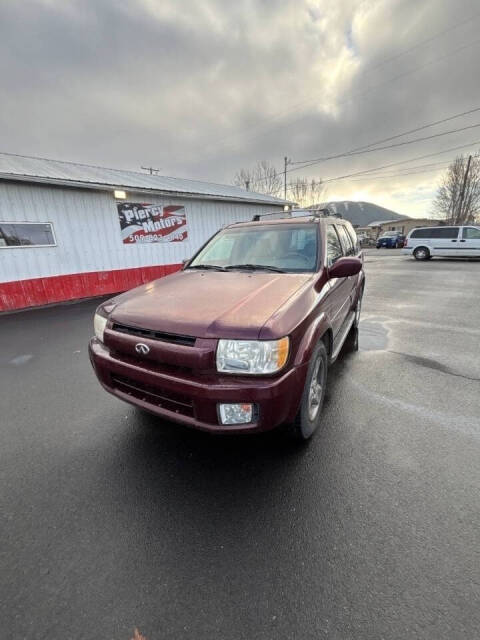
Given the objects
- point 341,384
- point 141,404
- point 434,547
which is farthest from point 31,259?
point 434,547

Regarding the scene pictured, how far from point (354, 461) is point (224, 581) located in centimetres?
124

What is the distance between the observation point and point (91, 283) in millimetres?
9297

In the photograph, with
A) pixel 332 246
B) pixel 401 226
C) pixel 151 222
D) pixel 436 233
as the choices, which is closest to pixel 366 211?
pixel 401 226

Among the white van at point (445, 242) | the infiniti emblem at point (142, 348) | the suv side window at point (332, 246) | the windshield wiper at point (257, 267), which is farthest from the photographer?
the white van at point (445, 242)

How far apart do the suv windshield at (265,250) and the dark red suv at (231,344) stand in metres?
0.02

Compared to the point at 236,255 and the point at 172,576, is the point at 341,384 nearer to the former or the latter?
the point at 236,255

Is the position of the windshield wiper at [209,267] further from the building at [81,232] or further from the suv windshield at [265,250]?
the building at [81,232]

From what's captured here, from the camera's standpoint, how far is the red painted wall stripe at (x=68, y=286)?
308 inches

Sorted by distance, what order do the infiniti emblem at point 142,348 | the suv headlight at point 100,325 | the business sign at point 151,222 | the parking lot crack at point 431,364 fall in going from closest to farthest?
the infiniti emblem at point 142,348 → the suv headlight at point 100,325 → the parking lot crack at point 431,364 → the business sign at point 151,222

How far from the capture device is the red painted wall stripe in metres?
7.82

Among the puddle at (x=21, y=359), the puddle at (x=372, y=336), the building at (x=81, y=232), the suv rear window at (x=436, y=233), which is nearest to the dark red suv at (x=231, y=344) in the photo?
the puddle at (x=372, y=336)

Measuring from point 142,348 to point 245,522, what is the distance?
1.27 meters

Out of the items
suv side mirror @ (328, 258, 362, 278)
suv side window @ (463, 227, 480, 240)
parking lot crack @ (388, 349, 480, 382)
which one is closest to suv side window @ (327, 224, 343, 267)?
suv side mirror @ (328, 258, 362, 278)

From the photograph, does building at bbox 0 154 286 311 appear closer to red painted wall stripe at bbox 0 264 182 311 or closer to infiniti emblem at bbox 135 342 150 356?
red painted wall stripe at bbox 0 264 182 311
